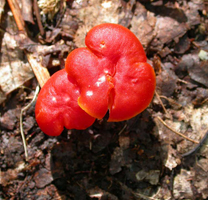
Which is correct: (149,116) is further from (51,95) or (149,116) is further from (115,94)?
(51,95)

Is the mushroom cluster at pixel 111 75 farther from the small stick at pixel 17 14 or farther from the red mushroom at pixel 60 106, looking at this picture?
the small stick at pixel 17 14

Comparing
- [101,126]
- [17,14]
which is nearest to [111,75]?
[101,126]

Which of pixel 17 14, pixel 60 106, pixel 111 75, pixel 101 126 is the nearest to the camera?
pixel 111 75

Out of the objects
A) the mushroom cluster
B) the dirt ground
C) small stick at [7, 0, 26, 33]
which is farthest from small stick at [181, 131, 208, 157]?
small stick at [7, 0, 26, 33]

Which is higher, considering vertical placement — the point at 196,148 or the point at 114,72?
the point at 114,72

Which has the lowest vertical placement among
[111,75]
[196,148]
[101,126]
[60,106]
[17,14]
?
[196,148]

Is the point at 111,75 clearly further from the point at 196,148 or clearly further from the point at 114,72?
the point at 196,148

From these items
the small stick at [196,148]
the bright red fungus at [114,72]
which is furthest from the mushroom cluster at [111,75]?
the small stick at [196,148]
